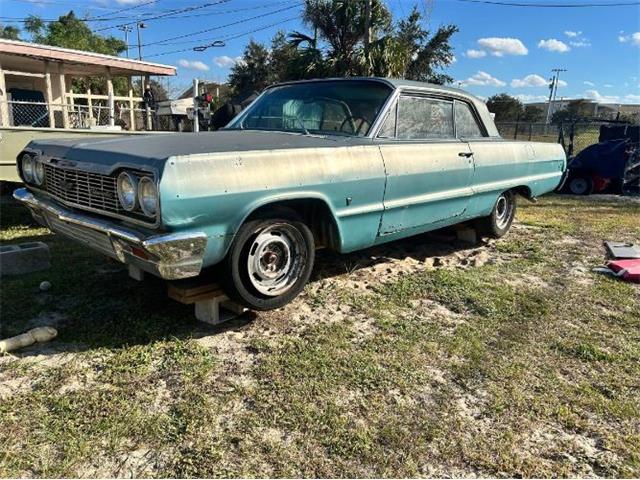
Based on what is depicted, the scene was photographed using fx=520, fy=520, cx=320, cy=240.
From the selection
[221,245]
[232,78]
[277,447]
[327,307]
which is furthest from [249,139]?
[232,78]

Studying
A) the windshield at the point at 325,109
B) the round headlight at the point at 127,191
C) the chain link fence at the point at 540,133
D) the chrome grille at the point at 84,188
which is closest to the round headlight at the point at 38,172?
the chrome grille at the point at 84,188

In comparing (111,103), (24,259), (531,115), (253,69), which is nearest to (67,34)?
(253,69)

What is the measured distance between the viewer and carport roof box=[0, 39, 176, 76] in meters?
8.62

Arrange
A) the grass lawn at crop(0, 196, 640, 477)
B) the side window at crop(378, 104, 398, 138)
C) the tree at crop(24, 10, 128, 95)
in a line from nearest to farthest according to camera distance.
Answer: the grass lawn at crop(0, 196, 640, 477) < the side window at crop(378, 104, 398, 138) < the tree at crop(24, 10, 128, 95)

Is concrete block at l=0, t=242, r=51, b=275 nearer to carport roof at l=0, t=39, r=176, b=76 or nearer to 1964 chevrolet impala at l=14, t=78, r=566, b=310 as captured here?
1964 chevrolet impala at l=14, t=78, r=566, b=310

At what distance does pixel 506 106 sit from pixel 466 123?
46375 millimetres

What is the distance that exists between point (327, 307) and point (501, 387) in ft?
4.71

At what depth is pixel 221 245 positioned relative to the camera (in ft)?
9.83

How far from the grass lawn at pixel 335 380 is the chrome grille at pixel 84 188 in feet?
2.73

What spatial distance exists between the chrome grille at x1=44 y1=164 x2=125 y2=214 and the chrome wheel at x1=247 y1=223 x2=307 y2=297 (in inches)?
33.4

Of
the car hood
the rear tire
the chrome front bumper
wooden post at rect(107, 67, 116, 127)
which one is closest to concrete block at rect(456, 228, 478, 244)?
the rear tire

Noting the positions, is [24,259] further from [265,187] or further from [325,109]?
[325,109]

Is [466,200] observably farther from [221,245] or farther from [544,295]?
[221,245]

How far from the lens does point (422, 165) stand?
4262 mm
